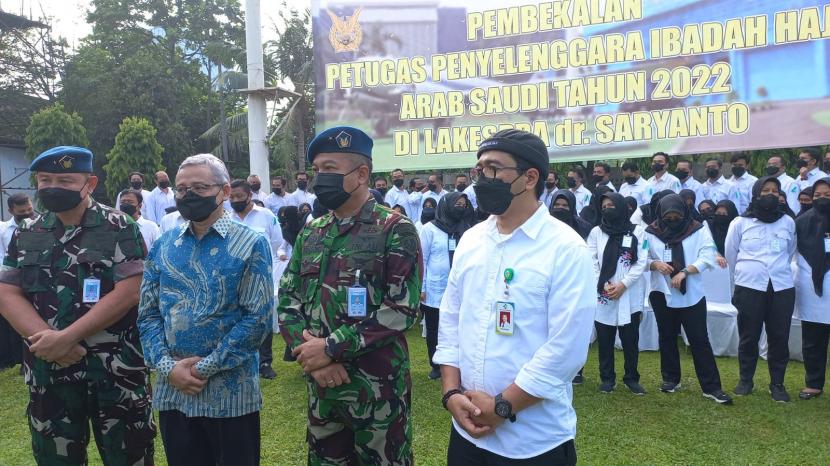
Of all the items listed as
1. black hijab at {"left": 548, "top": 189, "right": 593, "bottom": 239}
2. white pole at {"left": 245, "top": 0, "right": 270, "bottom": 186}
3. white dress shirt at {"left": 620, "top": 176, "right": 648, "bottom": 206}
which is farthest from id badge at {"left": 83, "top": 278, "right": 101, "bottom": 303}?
white pole at {"left": 245, "top": 0, "right": 270, "bottom": 186}

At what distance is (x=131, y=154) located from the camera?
19625 mm

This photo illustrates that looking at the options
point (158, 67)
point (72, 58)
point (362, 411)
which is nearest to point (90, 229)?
point (362, 411)

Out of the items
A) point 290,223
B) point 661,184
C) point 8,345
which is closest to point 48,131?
point 8,345

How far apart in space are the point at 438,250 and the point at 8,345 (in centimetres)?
478

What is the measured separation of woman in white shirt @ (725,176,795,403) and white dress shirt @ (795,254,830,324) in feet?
0.32

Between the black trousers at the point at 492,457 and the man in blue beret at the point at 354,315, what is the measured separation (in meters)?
0.38

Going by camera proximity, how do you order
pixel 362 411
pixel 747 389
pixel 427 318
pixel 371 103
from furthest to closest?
pixel 371 103, pixel 427 318, pixel 747 389, pixel 362 411

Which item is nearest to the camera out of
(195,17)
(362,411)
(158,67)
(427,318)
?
(362,411)

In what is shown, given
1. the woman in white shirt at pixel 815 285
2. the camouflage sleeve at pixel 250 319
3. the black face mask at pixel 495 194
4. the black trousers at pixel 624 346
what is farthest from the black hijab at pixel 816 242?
the camouflage sleeve at pixel 250 319

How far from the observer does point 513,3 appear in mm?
10781

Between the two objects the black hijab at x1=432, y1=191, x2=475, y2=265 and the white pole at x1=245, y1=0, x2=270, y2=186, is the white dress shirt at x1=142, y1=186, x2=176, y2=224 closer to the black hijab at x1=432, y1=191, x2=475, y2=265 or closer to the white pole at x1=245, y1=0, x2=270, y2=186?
the white pole at x1=245, y1=0, x2=270, y2=186

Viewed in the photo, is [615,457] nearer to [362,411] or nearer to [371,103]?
[362,411]

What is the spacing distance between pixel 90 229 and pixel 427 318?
3711 mm

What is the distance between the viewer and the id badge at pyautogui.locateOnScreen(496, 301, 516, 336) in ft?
6.57
